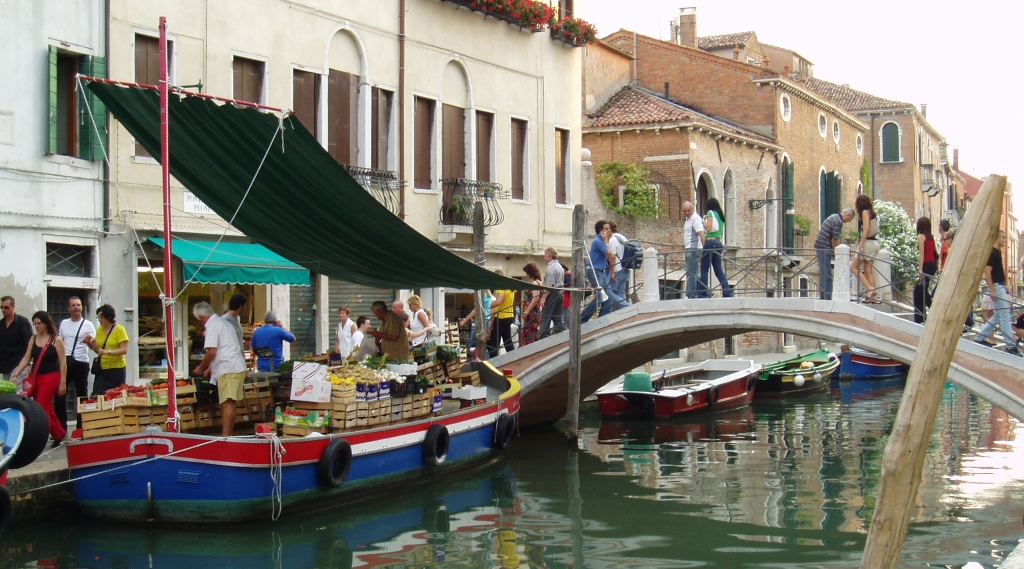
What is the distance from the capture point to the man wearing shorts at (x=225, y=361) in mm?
9453

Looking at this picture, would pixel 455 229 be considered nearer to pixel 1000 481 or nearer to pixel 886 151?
pixel 1000 481

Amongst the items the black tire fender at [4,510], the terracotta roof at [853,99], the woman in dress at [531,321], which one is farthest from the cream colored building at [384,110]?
the terracotta roof at [853,99]

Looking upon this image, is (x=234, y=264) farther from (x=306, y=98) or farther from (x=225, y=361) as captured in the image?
(x=306, y=98)

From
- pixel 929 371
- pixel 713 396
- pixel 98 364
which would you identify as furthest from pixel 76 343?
pixel 713 396

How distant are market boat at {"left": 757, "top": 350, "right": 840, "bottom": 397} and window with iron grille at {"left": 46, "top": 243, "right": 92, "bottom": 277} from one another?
43.0 feet

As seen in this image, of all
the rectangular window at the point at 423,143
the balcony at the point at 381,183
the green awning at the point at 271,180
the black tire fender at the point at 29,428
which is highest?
the rectangular window at the point at 423,143

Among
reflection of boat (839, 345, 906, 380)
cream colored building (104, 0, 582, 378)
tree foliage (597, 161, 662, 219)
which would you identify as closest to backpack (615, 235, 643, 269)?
cream colored building (104, 0, 582, 378)

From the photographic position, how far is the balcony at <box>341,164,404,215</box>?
14625 mm

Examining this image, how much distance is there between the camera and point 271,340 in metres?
12.2

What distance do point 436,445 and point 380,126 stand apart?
566cm

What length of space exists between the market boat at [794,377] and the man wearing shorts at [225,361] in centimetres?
1337

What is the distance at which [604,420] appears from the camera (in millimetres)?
17125

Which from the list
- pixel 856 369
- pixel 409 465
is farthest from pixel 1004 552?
pixel 856 369

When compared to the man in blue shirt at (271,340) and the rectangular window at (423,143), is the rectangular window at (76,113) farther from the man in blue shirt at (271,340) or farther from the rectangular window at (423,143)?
the rectangular window at (423,143)
